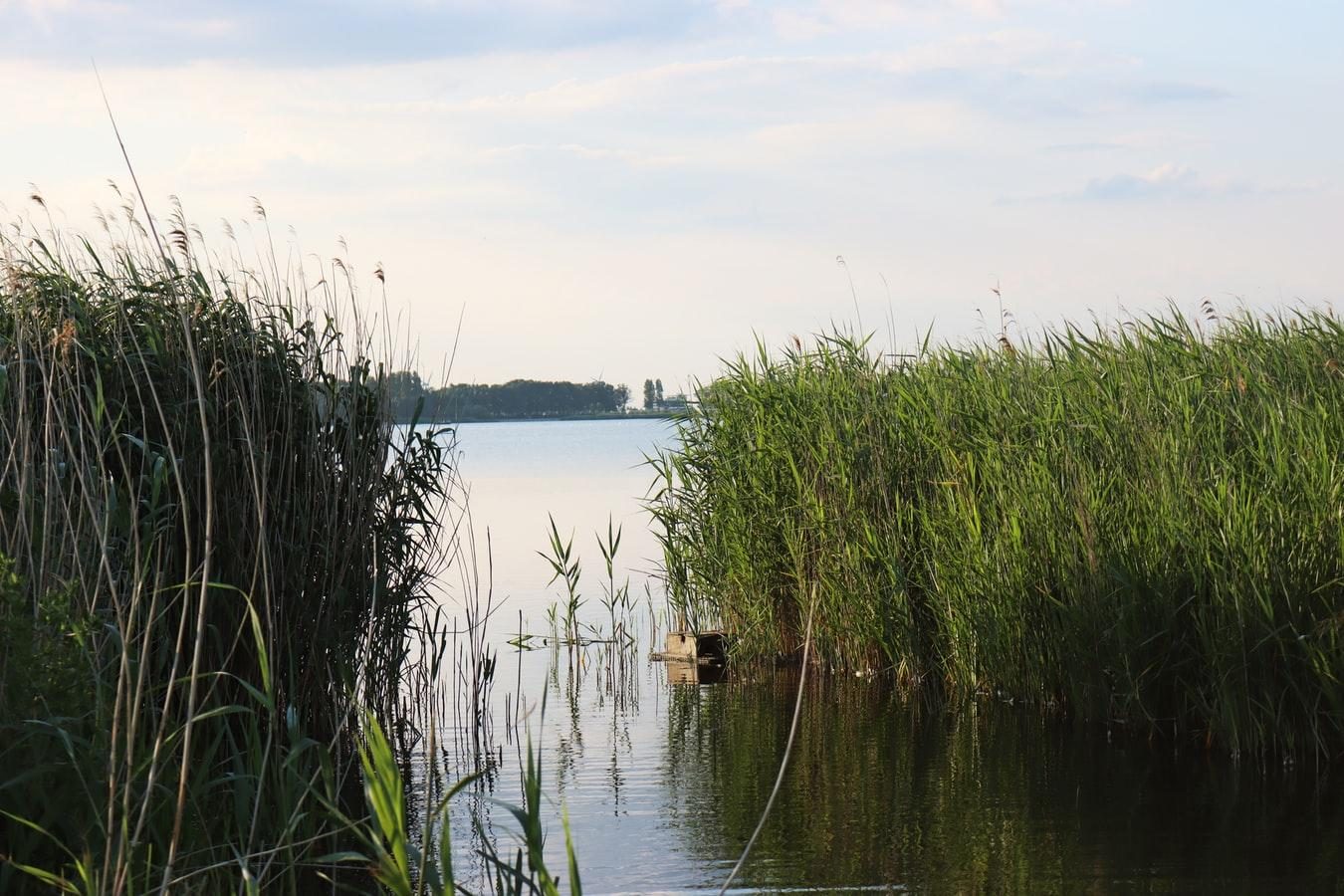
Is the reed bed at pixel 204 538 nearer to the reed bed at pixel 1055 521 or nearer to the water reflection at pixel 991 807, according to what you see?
the water reflection at pixel 991 807

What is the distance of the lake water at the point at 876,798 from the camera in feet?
19.5

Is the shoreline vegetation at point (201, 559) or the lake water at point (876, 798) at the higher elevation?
the shoreline vegetation at point (201, 559)

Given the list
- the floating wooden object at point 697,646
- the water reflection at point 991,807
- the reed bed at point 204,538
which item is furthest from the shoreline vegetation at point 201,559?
the floating wooden object at point 697,646

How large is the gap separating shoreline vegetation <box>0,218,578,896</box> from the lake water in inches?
27.3

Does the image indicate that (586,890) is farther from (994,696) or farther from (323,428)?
(994,696)

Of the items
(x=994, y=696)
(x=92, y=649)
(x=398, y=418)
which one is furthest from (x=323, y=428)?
(x=994, y=696)

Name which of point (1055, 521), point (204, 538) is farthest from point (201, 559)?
point (1055, 521)

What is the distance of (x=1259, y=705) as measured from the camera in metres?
7.09

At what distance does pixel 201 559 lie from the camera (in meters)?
7.04

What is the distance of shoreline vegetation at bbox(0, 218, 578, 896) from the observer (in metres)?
4.25

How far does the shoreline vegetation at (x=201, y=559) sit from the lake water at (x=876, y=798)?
Result: 0.69 meters

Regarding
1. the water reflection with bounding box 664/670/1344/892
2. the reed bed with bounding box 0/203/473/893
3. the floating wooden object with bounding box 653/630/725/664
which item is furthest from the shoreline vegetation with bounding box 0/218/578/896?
the floating wooden object with bounding box 653/630/725/664

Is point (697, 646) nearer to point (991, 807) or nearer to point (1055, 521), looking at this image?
point (1055, 521)

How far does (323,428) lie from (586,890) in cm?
289
